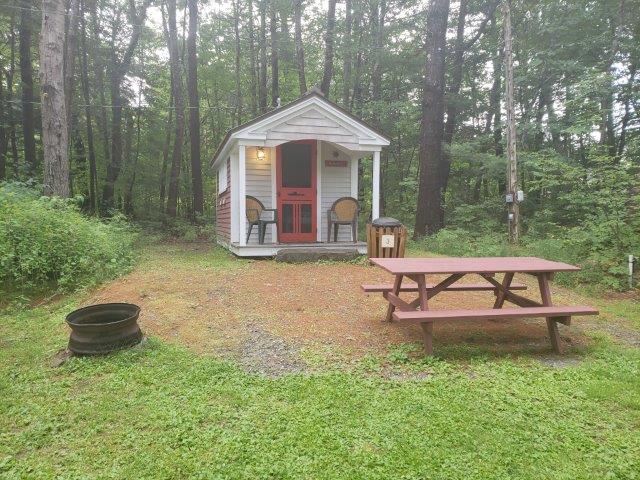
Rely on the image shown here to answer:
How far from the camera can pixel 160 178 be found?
17.7 meters

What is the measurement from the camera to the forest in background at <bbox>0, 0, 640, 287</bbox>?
389 inches

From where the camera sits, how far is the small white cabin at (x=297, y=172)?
808 centimetres

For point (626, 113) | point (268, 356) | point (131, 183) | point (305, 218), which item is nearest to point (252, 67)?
point (131, 183)

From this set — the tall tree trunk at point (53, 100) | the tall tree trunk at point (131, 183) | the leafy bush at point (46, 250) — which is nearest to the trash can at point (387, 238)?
the leafy bush at point (46, 250)

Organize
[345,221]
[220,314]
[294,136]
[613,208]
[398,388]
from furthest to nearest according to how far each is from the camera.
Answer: [345,221] → [294,136] → [613,208] → [220,314] → [398,388]

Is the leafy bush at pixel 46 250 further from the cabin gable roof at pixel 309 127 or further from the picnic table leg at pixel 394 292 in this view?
the picnic table leg at pixel 394 292

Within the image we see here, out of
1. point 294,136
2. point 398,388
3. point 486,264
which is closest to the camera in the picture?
point 398,388

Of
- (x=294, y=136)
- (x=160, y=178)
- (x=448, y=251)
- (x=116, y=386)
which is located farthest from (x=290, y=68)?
(x=116, y=386)

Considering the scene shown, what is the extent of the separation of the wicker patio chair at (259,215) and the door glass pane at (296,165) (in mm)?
768

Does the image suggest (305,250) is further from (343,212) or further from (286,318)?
(286,318)

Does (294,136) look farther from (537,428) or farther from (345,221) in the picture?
(537,428)

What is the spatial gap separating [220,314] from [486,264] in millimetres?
A: 2900

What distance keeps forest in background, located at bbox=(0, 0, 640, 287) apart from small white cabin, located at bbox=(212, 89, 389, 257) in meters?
2.81

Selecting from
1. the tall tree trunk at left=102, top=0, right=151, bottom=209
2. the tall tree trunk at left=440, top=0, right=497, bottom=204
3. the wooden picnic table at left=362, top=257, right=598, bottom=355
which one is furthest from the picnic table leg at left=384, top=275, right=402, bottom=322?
the tall tree trunk at left=102, top=0, right=151, bottom=209
